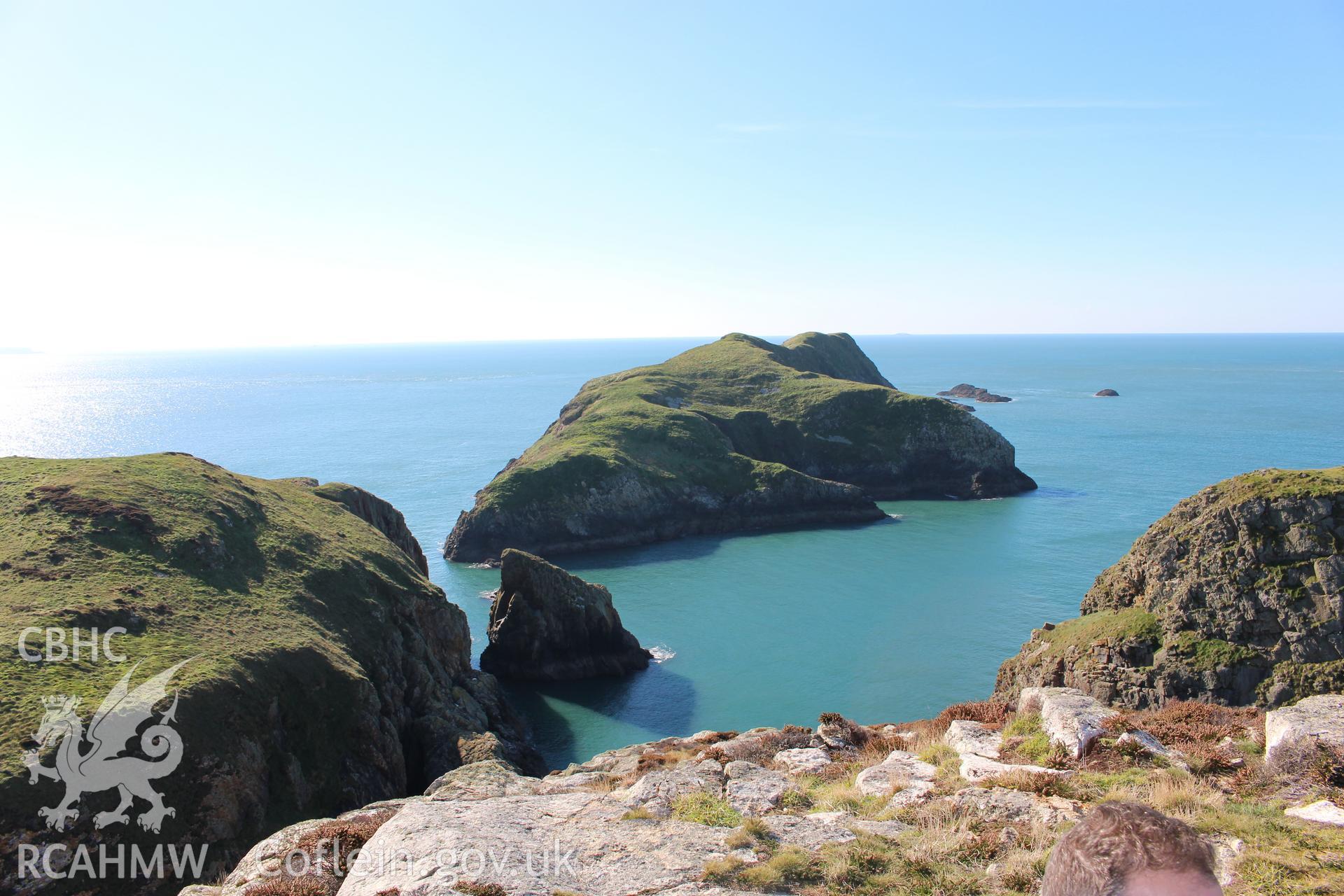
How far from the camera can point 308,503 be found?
47.3 m

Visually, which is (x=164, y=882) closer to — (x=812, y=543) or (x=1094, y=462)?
(x=812, y=543)

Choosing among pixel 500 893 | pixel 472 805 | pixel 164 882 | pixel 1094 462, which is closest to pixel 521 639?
pixel 164 882

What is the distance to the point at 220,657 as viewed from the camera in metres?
27.5

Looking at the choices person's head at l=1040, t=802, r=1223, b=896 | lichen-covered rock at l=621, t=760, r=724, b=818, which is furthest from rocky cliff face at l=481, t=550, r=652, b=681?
person's head at l=1040, t=802, r=1223, b=896

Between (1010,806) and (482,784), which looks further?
(482,784)

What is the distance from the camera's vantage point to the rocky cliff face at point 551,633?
51531 mm

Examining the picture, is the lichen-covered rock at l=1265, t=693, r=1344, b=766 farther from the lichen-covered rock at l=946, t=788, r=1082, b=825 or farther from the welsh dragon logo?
the welsh dragon logo

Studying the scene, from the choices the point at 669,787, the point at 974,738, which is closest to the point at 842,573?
the point at 974,738

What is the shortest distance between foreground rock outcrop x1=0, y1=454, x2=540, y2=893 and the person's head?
24464 millimetres

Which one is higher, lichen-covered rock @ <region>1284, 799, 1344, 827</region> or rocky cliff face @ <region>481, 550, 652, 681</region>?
lichen-covered rock @ <region>1284, 799, 1344, 827</region>

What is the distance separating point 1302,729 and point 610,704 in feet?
127

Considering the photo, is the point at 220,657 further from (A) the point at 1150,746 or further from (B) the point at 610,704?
(A) the point at 1150,746

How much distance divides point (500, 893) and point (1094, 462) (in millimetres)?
128656

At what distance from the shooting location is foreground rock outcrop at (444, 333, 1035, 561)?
279 feet
